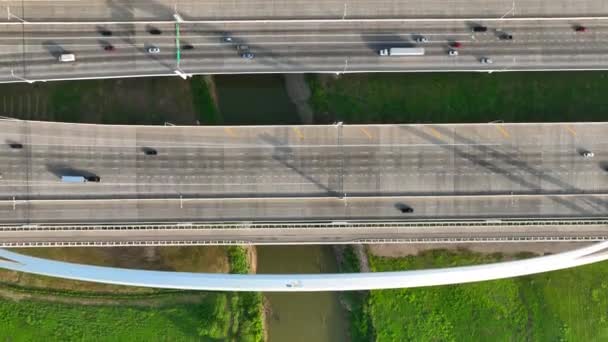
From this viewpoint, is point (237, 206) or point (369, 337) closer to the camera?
point (237, 206)

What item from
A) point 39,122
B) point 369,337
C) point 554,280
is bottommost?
point 369,337

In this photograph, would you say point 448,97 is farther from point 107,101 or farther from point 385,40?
point 107,101

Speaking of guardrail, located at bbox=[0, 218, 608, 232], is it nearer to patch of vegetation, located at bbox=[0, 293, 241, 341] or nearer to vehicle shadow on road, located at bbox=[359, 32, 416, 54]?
patch of vegetation, located at bbox=[0, 293, 241, 341]

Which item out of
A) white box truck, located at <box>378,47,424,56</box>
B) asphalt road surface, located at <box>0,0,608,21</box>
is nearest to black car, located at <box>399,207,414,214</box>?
white box truck, located at <box>378,47,424,56</box>

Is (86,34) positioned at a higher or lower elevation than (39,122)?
higher

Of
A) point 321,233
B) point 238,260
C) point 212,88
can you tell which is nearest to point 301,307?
point 238,260

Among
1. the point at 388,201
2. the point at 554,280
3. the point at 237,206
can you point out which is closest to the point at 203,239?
the point at 237,206

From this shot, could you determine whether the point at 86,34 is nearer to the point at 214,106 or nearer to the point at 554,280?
the point at 214,106
